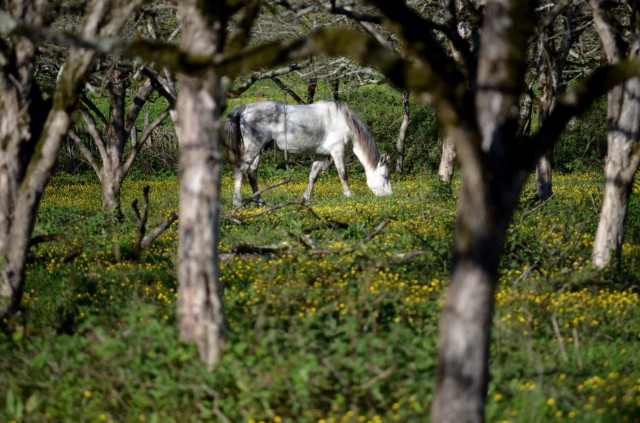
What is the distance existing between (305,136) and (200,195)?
14.2 metres

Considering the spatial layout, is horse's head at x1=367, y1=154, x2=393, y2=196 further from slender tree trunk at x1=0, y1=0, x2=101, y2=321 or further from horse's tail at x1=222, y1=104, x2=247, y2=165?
slender tree trunk at x1=0, y1=0, x2=101, y2=321

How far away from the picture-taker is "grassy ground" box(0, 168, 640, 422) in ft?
17.2

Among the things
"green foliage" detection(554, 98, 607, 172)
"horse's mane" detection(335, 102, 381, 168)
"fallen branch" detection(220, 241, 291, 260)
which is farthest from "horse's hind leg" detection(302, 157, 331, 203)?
"green foliage" detection(554, 98, 607, 172)

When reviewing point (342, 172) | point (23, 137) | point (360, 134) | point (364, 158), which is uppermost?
point (360, 134)

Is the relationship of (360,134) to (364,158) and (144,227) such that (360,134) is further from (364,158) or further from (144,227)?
(144,227)

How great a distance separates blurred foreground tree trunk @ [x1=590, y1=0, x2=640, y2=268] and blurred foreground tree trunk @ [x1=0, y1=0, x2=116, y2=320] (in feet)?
18.0

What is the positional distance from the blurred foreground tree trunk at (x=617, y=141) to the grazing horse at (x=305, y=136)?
32.1 feet

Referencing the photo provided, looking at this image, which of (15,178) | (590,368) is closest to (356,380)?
(590,368)

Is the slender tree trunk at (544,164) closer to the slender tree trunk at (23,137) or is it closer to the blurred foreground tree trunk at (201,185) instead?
the slender tree trunk at (23,137)

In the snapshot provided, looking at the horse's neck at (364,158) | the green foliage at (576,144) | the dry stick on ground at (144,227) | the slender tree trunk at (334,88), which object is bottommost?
the dry stick on ground at (144,227)

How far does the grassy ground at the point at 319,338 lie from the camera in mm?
5250

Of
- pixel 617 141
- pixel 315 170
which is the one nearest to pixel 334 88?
pixel 315 170

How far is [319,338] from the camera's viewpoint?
6180 millimetres

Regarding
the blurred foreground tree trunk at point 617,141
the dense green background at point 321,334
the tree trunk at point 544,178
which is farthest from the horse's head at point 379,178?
the blurred foreground tree trunk at point 617,141
